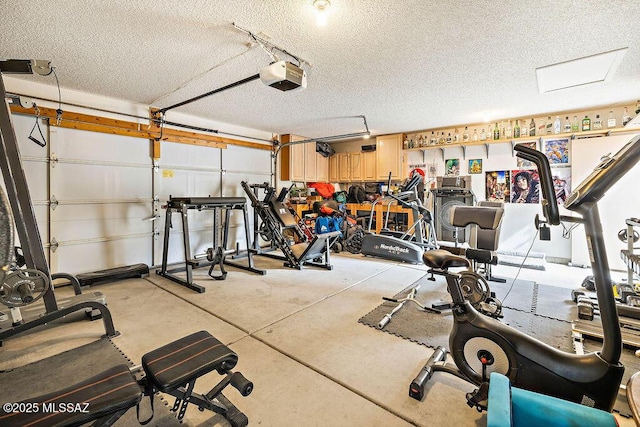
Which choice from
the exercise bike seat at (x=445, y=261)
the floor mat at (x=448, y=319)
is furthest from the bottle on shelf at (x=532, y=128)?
the exercise bike seat at (x=445, y=261)

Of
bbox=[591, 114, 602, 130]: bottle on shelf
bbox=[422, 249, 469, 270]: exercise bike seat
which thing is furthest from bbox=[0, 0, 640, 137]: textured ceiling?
bbox=[422, 249, 469, 270]: exercise bike seat

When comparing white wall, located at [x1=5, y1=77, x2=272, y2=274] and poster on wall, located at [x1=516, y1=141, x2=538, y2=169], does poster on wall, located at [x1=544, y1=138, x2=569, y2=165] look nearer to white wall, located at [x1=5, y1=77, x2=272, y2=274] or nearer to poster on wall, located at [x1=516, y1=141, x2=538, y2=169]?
poster on wall, located at [x1=516, y1=141, x2=538, y2=169]

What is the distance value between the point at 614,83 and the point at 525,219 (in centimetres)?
258

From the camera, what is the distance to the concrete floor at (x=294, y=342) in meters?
1.74

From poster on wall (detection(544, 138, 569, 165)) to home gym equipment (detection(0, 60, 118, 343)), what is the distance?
23.0 ft

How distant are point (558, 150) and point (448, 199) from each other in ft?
6.60

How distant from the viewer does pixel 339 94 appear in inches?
164

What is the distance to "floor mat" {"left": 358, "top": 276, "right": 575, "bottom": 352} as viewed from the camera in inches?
101

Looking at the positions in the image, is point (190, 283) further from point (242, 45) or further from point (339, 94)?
point (339, 94)

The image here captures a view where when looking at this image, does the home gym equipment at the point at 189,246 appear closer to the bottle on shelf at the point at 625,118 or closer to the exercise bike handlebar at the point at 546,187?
the exercise bike handlebar at the point at 546,187

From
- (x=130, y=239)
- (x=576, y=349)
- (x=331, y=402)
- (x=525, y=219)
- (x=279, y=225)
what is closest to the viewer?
(x=331, y=402)

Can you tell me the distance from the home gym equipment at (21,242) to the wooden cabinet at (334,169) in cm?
636

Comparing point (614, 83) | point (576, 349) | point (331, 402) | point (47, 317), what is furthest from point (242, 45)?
point (614, 83)

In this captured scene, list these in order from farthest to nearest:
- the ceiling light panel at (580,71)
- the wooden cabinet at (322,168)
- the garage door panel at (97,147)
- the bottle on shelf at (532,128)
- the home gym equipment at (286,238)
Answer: the wooden cabinet at (322,168), the bottle on shelf at (532,128), the home gym equipment at (286,238), the garage door panel at (97,147), the ceiling light panel at (580,71)
